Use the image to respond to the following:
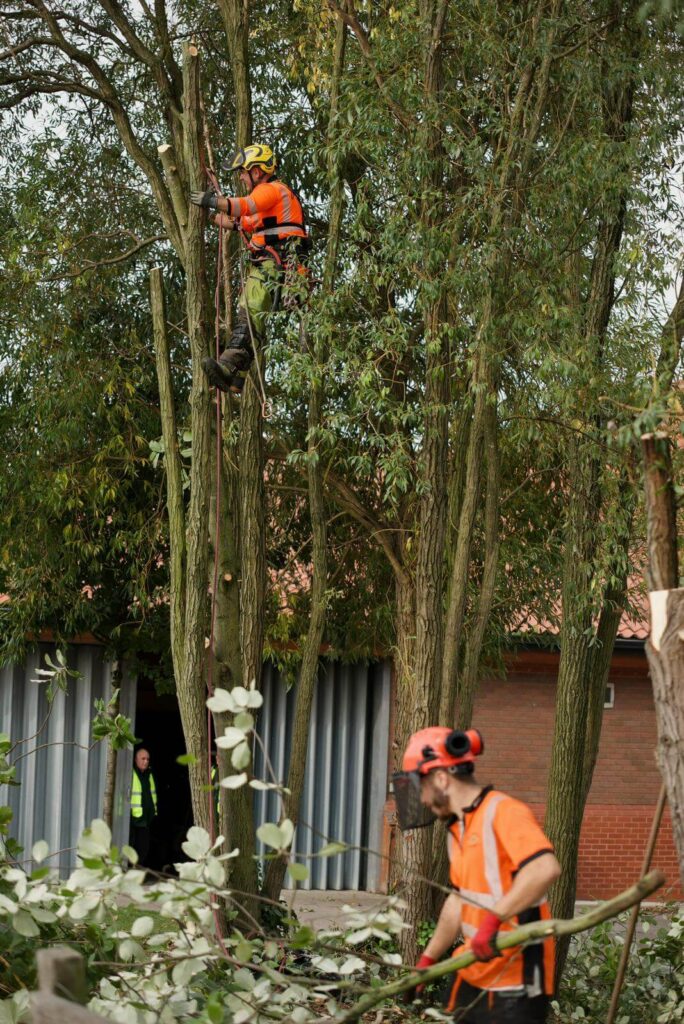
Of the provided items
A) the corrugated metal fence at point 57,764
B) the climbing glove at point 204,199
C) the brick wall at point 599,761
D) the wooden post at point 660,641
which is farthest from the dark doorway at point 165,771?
the wooden post at point 660,641

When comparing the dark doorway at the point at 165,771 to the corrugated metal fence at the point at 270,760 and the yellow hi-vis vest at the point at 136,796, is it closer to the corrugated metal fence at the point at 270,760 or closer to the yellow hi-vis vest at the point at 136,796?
the yellow hi-vis vest at the point at 136,796

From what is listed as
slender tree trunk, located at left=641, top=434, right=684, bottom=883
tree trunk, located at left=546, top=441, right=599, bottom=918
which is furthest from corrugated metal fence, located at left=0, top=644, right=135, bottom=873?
slender tree trunk, located at left=641, top=434, right=684, bottom=883

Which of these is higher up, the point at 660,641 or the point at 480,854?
the point at 660,641

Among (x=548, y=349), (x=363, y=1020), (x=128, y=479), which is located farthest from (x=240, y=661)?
(x=128, y=479)

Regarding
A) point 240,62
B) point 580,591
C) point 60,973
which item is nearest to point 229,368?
point 240,62

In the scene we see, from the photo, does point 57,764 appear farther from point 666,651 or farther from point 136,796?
point 666,651

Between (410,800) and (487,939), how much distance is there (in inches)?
22.2

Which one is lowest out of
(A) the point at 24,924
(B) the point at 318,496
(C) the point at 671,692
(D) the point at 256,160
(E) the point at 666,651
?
(A) the point at 24,924

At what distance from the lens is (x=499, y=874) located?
167 inches

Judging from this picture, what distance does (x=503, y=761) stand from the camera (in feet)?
51.9

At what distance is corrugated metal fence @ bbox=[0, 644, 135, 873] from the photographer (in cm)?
1451

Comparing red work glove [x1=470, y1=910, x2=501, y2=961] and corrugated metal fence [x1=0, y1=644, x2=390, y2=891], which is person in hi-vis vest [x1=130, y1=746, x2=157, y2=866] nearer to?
corrugated metal fence [x1=0, y1=644, x2=390, y2=891]

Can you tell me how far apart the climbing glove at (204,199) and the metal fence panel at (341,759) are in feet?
28.0

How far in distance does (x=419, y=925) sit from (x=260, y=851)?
13.0 ft
